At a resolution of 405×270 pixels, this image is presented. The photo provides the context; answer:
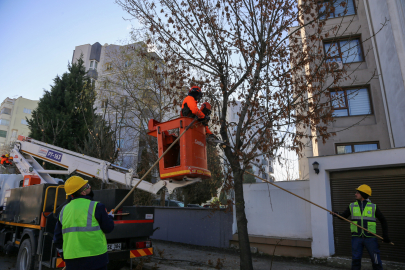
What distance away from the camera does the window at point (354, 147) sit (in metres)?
12.0

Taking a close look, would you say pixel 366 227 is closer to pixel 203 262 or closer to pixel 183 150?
pixel 183 150

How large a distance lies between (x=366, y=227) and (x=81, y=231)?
4828 millimetres

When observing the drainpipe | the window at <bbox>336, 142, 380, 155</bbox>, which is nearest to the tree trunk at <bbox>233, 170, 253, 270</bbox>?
the window at <bbox>336, 142, 380, 155</bbox>

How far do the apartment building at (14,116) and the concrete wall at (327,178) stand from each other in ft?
200

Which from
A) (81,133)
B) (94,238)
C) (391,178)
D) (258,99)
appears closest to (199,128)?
(258,99)

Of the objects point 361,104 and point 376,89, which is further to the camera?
point 361,104

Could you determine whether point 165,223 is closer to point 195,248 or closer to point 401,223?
point 195,248

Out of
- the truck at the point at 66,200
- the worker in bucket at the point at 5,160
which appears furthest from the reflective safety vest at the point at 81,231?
the worker in bucket at the point at 5,160

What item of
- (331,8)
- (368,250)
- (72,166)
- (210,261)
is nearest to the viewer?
(368,250)

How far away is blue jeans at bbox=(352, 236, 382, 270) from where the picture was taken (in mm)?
4907

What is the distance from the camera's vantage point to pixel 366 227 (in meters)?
5.13

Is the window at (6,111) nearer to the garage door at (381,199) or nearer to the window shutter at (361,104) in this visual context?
the window shutter at (361,104)

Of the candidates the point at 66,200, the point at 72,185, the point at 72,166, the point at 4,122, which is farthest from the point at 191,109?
the point at 4,122

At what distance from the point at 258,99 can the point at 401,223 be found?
4980mm
